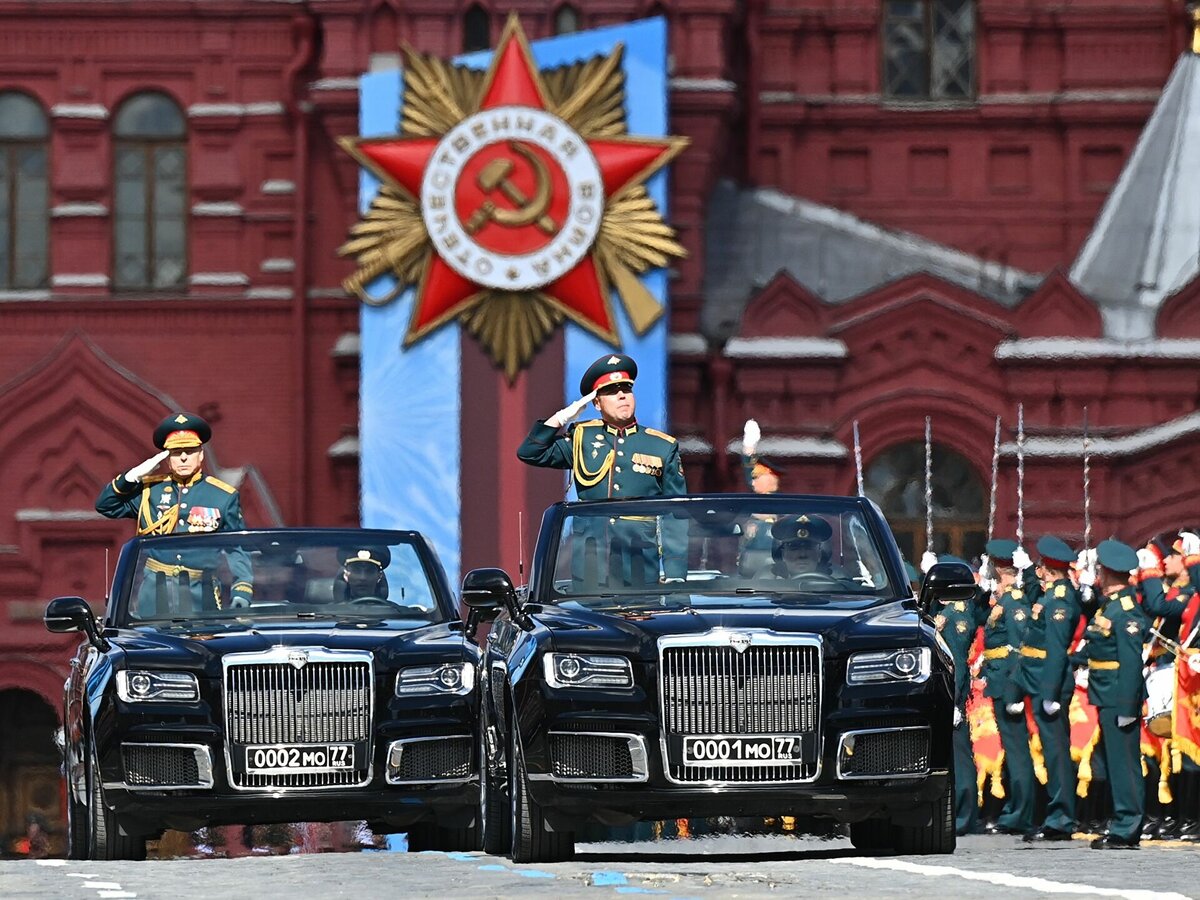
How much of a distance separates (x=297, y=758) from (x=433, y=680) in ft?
2.18

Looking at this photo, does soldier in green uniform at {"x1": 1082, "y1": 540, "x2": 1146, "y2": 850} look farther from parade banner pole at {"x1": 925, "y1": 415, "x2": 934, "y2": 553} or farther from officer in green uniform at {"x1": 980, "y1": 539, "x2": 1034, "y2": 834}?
parade banner pole at {"x1": 925, "y1": 415, "x2": 934, "y2": 553}

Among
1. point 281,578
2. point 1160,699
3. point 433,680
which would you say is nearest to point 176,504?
point 281,578

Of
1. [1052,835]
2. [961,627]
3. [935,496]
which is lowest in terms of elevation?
[1052,835]

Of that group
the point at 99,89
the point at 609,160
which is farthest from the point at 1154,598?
the point at 99,89

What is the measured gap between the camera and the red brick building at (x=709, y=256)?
3123cm

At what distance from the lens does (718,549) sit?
13594 millimetres

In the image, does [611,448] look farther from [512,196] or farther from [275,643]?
[512,196]

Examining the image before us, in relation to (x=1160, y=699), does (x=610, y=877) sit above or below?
below

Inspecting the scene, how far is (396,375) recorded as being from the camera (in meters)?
30.8

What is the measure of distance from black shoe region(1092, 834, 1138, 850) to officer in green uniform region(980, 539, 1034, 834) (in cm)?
316

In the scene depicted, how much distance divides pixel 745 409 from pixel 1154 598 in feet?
43.5

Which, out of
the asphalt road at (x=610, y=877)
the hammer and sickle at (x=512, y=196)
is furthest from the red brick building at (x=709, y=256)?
the asphalt road at (x=610, y=877)

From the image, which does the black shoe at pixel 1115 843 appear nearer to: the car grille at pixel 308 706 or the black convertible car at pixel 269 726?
the black convertible car at pixel 269 726

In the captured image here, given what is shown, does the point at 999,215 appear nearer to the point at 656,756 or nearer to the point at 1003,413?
the point at 1003,413
